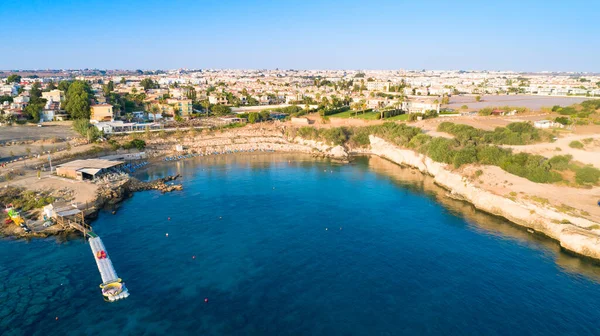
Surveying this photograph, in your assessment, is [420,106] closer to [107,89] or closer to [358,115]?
[358,115]

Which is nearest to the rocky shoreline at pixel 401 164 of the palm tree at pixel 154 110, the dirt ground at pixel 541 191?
the dirt ground at pixel 541 191

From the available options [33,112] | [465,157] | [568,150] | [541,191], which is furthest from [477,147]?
[33,112]

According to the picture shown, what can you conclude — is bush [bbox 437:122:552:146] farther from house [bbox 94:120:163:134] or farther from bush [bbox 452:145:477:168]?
house [bbox 94:120:163:134]

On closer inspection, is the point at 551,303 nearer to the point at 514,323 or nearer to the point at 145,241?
the point at 514,323

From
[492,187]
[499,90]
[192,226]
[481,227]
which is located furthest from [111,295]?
[499,90]

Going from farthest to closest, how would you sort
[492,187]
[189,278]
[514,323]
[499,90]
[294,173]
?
[499,90] → [294,173] → [492,187] → [189,278] → [514,323]

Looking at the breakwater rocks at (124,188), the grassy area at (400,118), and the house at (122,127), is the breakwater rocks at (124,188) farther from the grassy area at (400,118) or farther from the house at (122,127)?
the grassy area at (400,118)
